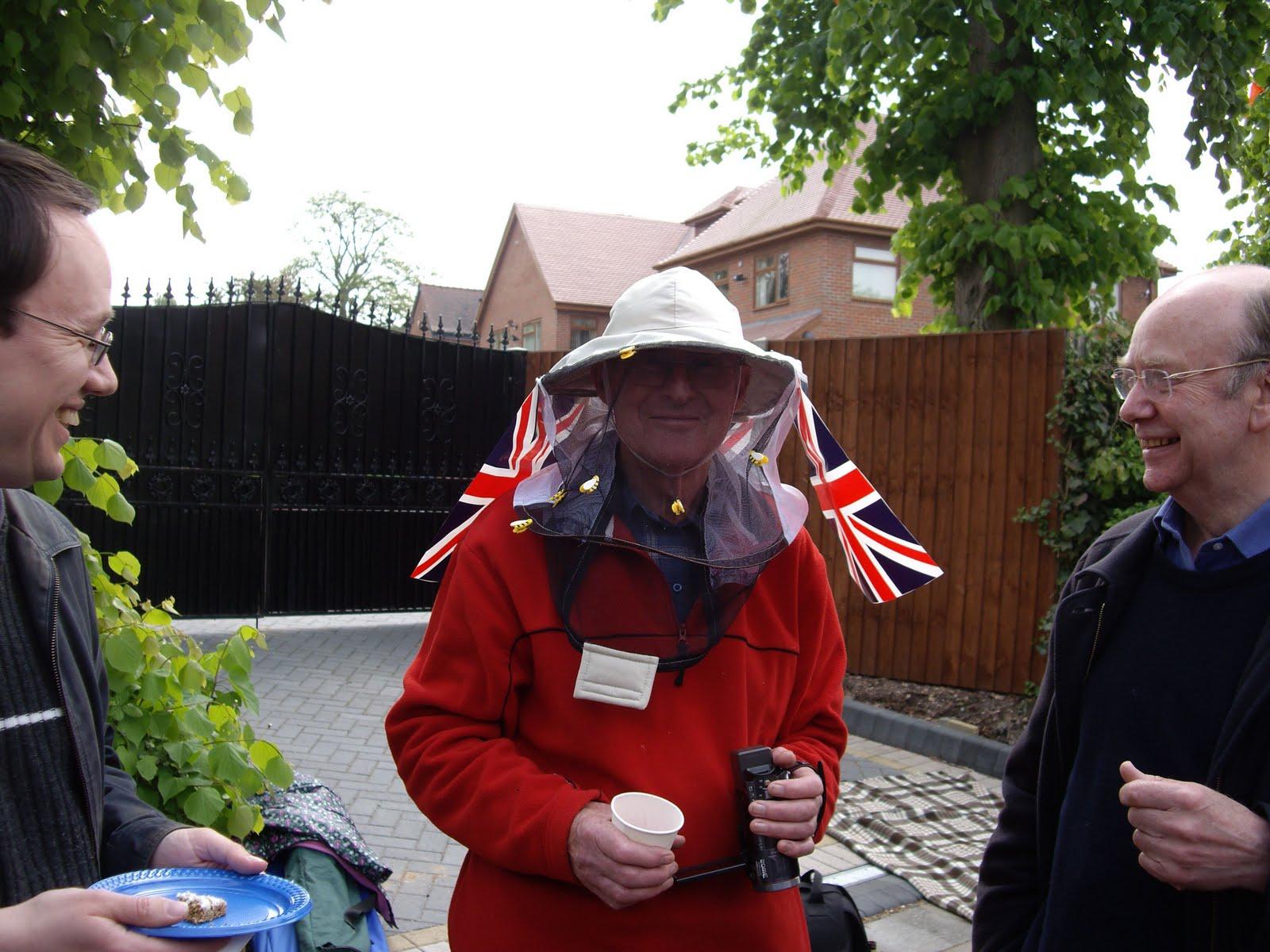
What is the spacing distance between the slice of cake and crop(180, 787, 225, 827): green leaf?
4.55 ft

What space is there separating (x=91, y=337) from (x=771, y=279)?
96.1ft

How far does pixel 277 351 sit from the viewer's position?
8492 millimetres

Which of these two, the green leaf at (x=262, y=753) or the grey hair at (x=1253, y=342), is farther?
the green leaf at (x=262, y=753)

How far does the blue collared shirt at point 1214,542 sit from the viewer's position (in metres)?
1.85

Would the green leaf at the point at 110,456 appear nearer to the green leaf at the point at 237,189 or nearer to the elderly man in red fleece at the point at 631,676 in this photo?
the green leaf at the point at 237,189

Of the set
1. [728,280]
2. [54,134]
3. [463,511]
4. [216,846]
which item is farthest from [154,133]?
[728,280]

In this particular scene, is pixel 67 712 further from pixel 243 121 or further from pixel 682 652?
pixel 243 121

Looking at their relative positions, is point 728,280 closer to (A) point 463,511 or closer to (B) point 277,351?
(B) point 277,351

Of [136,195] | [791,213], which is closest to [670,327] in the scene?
[136,195]

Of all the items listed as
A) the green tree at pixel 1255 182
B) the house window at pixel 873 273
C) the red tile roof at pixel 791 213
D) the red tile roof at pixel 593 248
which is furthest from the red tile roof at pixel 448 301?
the green tree at pixel 1255 182

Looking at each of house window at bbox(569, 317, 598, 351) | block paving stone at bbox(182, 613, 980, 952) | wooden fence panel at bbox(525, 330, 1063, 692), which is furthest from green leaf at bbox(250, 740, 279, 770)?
house window at bbox(569, 317, 598, 351)

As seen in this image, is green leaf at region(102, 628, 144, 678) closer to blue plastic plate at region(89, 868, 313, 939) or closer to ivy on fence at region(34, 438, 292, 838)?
ivy on fence at region(34, 438, 292, 838)

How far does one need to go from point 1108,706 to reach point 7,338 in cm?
203

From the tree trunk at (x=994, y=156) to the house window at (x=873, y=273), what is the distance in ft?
65.4
